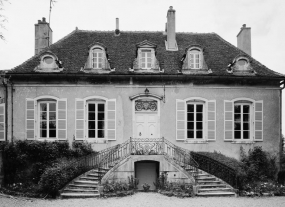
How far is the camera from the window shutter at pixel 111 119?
16703 millimetres

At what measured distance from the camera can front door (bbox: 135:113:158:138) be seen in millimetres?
16844

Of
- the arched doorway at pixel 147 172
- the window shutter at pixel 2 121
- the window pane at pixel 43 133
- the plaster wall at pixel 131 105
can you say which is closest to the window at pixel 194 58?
the plaster wall at pixel 131 105

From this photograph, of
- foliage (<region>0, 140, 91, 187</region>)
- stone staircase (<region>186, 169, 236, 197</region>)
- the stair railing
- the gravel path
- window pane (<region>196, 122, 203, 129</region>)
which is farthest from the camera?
window pane (<region>196, 122, 203, 129</region>)

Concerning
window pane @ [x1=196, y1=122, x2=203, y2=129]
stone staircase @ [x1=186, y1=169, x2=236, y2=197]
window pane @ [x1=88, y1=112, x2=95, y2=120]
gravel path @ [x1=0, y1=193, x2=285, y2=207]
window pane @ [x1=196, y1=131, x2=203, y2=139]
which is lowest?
gravel path @ [x1=0, y1=193, x2=285, y2=207]

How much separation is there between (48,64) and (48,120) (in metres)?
3.00

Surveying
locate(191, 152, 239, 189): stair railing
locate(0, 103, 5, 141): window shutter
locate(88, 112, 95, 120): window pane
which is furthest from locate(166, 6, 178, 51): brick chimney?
locate(0, 103, 5, 141): window shutter

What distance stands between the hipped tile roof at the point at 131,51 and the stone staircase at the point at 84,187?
18.7 ft

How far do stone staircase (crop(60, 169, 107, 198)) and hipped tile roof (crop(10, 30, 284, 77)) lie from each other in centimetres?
570

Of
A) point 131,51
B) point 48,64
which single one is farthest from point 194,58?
point 48,64

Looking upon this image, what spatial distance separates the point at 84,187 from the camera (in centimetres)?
1346

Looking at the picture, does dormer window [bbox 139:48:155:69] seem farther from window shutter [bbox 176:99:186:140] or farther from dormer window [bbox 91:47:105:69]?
window shutter [bbox 176:99:186:140]

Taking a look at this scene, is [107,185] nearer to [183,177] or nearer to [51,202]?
[51,202]

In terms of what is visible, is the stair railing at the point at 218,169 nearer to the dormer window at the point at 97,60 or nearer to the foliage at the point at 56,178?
the foliage at the point at 56,178

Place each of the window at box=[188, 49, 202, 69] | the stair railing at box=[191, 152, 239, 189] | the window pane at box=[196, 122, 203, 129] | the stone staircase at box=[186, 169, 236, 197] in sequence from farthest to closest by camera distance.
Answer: the window at box=[188, 49, 202, 69], the window pane at box=[196, 122, 203, 129], the stair railing at box=[191, 152, 239, 189], the stone staircase at box=[186, 169, 236, 197]
